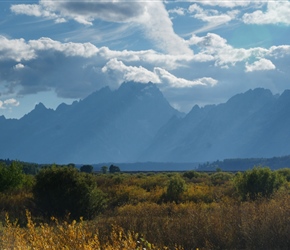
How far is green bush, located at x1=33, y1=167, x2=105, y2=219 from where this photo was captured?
68.3 ft

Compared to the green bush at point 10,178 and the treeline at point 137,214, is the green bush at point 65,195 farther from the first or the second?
the green bush at point 10,178

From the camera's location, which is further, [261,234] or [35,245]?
[261,234]

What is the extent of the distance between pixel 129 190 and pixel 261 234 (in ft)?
58.2

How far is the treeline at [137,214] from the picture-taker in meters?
9.96

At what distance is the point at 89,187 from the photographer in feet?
71.3

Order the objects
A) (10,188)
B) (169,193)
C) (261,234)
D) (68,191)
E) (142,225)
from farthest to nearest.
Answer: (10,188) < (169,193) < (68,191) < (142,225) < (261,234)

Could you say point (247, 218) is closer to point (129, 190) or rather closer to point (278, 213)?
point (278, 213)

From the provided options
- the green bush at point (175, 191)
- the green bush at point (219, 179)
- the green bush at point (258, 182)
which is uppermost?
the green bush at point (258, 182)

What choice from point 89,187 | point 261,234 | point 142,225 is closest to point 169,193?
point 89,187

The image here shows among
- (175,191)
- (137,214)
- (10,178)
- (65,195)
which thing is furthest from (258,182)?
(10,178)

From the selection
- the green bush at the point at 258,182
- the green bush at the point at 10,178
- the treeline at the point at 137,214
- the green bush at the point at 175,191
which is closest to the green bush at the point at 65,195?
the treeline at the point at 137,214

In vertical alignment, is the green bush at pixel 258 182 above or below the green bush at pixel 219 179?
above

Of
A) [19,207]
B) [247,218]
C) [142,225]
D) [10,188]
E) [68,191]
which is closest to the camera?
[247,218]

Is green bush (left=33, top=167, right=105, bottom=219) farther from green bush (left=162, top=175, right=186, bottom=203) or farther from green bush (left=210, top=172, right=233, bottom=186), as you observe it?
green bush (left=210, top=172, right=233, bottom=186)
